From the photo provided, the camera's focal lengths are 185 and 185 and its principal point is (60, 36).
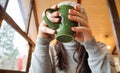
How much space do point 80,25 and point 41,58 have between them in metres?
0.19

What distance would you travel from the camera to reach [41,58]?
64 centimetres

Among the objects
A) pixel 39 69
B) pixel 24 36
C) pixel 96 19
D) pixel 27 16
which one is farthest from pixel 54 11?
pixel 96 19

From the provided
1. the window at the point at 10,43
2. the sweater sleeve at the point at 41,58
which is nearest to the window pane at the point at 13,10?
the window at the point at 10,43

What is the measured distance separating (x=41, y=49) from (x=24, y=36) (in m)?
1.61

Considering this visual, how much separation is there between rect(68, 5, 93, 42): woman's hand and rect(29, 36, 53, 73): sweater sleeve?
0.40ft

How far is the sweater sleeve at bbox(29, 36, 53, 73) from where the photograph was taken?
623 mm

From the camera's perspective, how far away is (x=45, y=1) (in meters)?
3.07

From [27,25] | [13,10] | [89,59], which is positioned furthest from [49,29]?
[27,25]

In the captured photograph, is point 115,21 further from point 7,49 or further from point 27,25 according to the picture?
point 27,25

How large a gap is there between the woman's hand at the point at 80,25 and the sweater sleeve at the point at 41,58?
0.12 metres

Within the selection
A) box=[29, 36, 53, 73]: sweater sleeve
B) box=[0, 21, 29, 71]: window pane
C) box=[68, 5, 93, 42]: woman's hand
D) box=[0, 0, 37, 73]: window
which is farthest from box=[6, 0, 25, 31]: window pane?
box=[68, 5, 93, 42]: woman's hand

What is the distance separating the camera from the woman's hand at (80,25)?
20.0 inches

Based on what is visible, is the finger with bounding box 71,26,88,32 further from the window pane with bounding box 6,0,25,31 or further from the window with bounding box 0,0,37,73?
the window pane with bounding box 6,0,25,31

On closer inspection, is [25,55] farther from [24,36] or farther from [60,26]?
[60,26]
